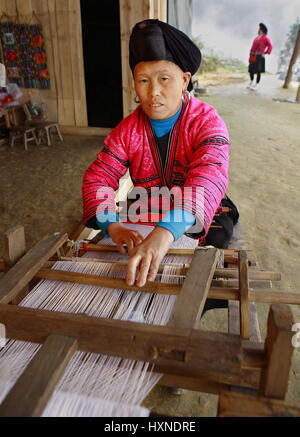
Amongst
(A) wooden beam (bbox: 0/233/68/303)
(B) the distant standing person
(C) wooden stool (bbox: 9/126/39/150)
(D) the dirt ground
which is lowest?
(D) the dirt ground

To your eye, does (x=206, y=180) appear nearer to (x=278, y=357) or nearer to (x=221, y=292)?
(x=221, y=292)

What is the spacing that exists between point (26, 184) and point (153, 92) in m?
3.44

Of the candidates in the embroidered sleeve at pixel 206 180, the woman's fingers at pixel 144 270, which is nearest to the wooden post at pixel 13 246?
the woman's fingers at pixel 144 270

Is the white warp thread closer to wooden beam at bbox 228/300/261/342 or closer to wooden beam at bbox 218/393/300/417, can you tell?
wooden beam at bbox 218/393/300/417

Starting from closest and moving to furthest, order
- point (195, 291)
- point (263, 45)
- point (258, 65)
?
point (195, 291), point (263, 45), point (258, 65)

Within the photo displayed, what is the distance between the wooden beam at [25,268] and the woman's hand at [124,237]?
0.21m

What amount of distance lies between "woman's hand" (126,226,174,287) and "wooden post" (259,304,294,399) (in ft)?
1.47

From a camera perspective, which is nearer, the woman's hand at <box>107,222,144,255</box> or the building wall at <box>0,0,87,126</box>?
the woman's hand at <box>107,222,144,255</box>

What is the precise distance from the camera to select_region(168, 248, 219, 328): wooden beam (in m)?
0.88

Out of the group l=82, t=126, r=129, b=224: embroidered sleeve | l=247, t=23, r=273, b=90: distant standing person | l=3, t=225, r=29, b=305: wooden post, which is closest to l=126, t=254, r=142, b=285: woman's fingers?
l=3, t=225, r=29, b=305: wooden post

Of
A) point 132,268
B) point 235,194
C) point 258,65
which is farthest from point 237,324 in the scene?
point 258,65

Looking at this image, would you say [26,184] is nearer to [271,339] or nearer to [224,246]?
[224,246]

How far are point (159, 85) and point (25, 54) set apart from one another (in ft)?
19.2

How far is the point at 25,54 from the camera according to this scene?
249 inches
